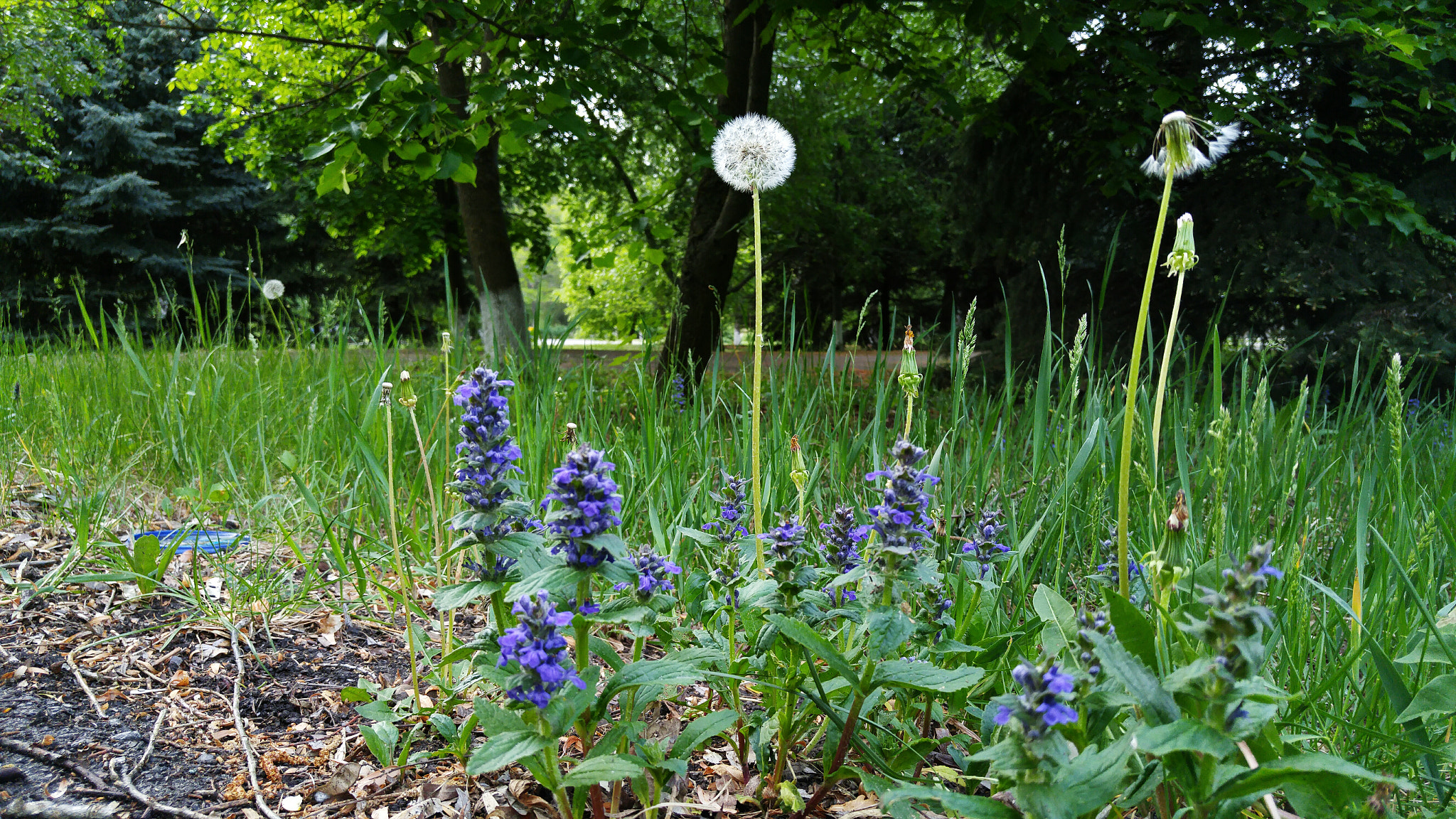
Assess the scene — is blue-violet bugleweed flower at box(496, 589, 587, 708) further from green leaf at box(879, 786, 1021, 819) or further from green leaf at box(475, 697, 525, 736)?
green leaf at box(879, 786, 1021, 819)

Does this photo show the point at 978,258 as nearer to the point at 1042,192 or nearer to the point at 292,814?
→ the point at 1042,192

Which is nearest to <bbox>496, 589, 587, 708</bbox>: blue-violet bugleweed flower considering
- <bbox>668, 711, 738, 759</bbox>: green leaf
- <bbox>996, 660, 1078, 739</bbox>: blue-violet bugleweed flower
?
<bbox>668, 711, 738, 759</bbox>: green leaf

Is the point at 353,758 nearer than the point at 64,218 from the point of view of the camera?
Yes

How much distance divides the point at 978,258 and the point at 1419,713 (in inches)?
216

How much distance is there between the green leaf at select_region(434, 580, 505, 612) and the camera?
1.23 meters

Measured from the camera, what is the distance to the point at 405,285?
16906 millimetres

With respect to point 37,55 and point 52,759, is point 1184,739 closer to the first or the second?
point 52,759

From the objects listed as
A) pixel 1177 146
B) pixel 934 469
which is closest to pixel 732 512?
pixel 934 469

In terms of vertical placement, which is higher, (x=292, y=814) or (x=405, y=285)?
(x=405, y=285)

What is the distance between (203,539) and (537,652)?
209 centimetres

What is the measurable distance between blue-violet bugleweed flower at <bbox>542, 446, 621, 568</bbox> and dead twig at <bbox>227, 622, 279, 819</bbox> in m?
0.80

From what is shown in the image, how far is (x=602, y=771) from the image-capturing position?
1.08m

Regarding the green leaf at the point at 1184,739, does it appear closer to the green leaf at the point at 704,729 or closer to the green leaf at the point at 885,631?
the green leaf at the point at 885,631

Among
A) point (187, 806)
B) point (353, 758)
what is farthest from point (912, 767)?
point (187, 806)
